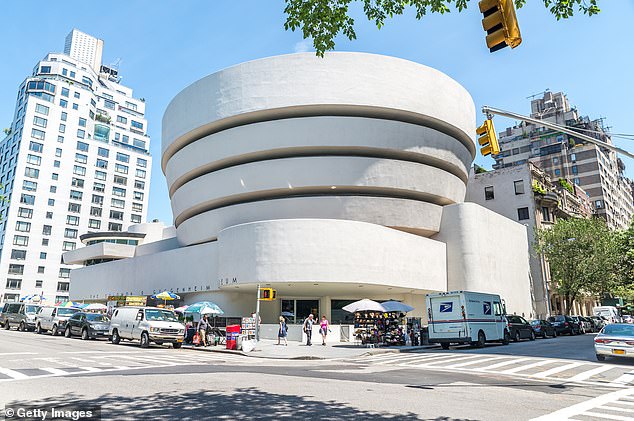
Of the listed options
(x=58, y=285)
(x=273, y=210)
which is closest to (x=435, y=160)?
(x=273, y=210)

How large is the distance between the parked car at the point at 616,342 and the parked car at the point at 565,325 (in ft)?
71.7

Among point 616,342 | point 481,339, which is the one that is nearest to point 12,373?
point 616,342

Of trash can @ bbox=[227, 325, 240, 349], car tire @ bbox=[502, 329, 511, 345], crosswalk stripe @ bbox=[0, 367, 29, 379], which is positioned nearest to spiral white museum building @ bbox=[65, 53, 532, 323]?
trash can @ bbox=[227, 325, 240, 349]

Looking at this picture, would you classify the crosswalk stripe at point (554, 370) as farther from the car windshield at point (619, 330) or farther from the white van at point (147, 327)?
the white van at point (147, 327)

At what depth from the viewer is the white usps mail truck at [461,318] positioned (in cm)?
2430

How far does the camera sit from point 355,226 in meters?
33.7

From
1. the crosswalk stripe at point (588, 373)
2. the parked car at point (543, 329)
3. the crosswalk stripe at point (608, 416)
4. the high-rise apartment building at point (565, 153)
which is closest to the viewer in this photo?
the crosswalk stripe at point (608, 416)

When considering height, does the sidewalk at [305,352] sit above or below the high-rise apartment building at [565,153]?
below

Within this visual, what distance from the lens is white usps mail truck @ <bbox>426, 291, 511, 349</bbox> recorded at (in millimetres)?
24297

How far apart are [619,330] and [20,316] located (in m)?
42.2

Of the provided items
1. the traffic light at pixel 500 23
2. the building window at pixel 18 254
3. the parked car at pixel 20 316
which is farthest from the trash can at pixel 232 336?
the building window at pixel 18 254

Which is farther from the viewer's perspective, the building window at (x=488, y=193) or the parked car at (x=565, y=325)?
the building window at (x=488, y=193)

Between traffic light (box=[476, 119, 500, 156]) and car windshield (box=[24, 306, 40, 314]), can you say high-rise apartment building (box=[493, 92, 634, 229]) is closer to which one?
car windshield (box=[24, 306, 40, 314])

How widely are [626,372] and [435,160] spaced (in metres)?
27.7
